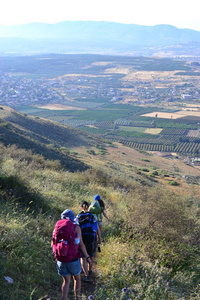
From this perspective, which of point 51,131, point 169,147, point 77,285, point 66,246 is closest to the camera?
point 66,246

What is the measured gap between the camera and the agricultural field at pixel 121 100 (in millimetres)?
71375

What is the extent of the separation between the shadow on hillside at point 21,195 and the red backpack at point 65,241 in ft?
8.44

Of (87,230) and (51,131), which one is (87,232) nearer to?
(87,230)

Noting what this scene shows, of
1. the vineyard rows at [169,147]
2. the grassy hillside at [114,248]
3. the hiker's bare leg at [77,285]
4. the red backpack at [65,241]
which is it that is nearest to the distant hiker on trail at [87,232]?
the grassy hillside at [114,248]

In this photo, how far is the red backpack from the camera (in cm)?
415

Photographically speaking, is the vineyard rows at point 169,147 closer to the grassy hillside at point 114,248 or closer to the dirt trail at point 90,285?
the grassy hillside at point 114,248

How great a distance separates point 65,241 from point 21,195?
122 inches

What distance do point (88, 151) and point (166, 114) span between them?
66345mm

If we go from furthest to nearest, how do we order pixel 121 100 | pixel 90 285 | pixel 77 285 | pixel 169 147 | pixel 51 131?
pixel 121 100, pixel 169 147, pixel 51 131, pixel 90 285, pixel 77 285

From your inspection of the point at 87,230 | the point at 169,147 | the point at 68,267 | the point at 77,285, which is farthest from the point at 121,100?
the point at 68,267

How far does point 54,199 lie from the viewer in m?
7.89

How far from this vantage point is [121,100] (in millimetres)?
124875

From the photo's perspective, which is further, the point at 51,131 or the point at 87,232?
the point at 51,131

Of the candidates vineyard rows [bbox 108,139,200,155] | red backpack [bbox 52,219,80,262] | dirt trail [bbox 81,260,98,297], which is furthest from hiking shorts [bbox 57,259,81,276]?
vineyard rows [bbox 108,139,200,155]
